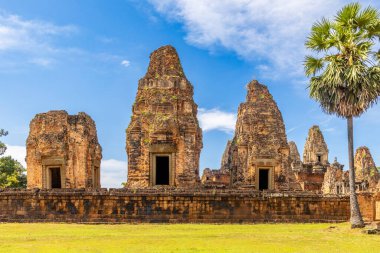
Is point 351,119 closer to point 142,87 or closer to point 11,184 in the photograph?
point 142,87

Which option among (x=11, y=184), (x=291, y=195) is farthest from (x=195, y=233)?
(x=11, y=184)

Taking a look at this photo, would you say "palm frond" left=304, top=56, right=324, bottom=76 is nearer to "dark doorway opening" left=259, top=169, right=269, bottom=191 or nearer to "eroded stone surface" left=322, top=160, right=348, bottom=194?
"dark doorway opening" left=259, top=169, right=269, bottom=191

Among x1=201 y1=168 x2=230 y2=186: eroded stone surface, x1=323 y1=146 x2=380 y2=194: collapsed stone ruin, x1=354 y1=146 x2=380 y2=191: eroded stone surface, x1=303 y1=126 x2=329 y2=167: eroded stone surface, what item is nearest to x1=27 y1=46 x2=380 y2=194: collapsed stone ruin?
x1=201 y1=168 x2=230 y2=186: eroded stone surface

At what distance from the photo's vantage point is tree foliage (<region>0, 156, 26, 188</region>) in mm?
30891

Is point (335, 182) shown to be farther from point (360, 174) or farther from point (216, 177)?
point (216, 177)

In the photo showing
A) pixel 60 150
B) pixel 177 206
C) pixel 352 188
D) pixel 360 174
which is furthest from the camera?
pixel 360 174

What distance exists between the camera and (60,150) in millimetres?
21422

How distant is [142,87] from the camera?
20922 millimetres

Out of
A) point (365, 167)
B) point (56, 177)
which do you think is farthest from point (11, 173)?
point (365, 167)

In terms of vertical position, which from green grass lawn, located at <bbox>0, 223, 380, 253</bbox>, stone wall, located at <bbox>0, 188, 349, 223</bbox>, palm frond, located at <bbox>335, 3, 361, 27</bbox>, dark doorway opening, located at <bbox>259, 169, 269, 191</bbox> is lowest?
green grass lawn, located at <bbox>0, 223, 380, 253</bbox>

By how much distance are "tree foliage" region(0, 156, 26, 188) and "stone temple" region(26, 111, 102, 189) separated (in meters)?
9.62

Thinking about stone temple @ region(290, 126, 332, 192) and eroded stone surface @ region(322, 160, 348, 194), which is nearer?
eroded stone surface @ region(322, 160, 348, 194)

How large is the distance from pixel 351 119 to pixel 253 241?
5.57m

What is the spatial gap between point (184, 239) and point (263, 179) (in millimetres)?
13361
